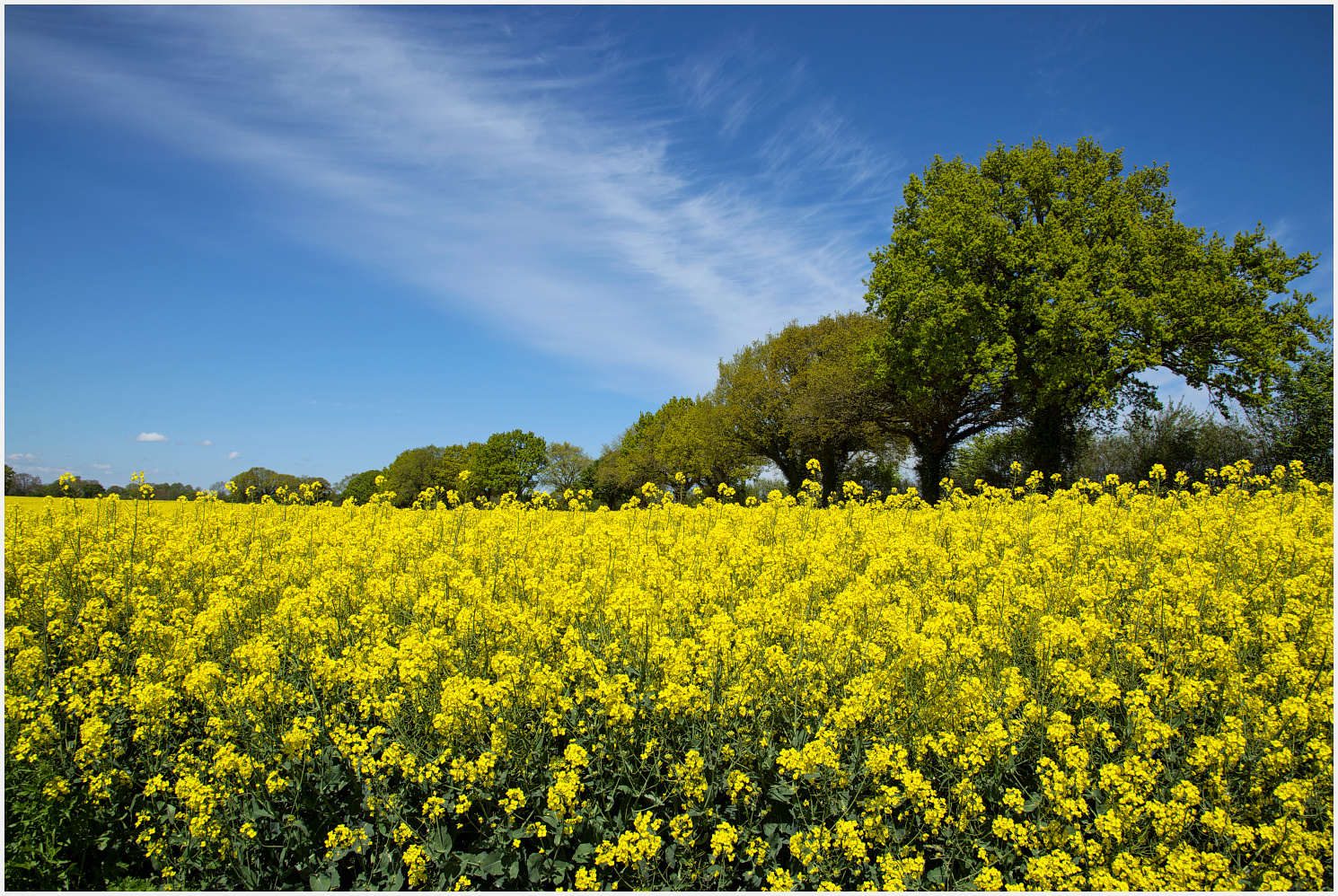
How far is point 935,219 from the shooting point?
25.4 metres

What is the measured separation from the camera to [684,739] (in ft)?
12.4

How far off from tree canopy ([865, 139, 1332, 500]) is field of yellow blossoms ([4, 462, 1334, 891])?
19.8 metres

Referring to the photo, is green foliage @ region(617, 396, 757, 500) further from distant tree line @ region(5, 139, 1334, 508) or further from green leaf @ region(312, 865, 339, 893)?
green leaf @ region(312, 865, 339, 893)

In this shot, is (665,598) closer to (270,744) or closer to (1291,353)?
(270,744)

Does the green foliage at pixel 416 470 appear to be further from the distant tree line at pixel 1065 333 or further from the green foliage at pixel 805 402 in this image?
the distant tree line at pixel 1065 333

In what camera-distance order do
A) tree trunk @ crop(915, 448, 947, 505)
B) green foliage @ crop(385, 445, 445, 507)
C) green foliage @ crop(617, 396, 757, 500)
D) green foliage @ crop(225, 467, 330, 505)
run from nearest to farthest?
green foliage @ crop(225, 467, 330, 505) < tree trunk @ crop(915, 448, 947, 505) < green foliage @ crop(617, 396, 757, 500) < green foliage @ crop(385, 445, 445, 507)

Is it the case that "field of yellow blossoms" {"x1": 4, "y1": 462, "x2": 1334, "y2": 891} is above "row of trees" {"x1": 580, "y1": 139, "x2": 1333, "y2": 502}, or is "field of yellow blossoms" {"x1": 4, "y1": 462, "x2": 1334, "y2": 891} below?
below

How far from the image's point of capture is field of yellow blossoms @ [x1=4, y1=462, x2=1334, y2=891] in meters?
3.35

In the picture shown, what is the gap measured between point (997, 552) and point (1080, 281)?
61.8ft

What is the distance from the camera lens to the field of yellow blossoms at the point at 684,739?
11.0 ft

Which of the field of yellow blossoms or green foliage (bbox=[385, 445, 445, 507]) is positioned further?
green foliage (bbox=[385, 445, 445, 507])

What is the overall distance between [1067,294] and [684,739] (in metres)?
23.5

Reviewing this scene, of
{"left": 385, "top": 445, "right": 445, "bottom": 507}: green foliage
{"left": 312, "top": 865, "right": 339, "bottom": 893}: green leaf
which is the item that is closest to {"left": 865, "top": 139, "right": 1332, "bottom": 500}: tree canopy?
{"left": 312, "top": 865, "right": 339, "bottom": 893}: green leaf

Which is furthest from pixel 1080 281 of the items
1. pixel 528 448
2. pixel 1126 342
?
pixel 528 448
